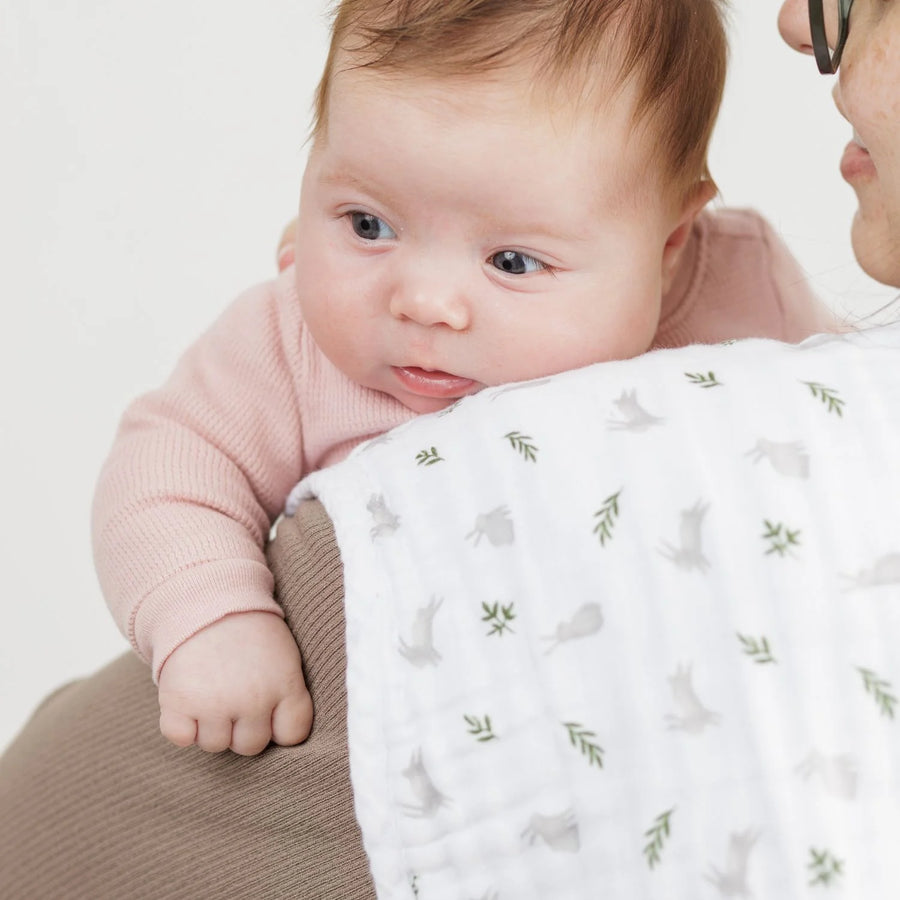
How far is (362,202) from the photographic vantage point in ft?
3.35

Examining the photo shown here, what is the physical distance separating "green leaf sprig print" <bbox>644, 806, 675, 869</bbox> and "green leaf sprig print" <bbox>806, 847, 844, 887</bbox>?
0.08 metres

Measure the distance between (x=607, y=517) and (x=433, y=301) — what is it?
0.31 meters

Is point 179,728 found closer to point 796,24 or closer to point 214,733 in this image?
point 214,733

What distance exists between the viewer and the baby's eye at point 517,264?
1020 mm

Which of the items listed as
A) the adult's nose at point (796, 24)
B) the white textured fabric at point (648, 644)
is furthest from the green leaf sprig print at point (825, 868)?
the adult's nose at point (796, 24)

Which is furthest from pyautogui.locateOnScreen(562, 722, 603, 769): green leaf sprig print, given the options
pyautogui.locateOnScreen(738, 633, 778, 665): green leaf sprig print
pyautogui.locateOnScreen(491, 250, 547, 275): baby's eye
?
pyautogui.locateOnScreen(491, 250, 547, 275): baby's eye

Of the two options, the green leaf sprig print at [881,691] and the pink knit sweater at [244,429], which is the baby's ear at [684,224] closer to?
the pink knit sweater at [244,429]

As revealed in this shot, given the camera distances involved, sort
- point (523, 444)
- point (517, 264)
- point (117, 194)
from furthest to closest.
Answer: point (117, 194)
point (517, 264)
point (523, 444)

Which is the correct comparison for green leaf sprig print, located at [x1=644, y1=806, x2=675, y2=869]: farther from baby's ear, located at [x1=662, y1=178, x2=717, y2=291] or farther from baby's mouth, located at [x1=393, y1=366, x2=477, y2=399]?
baby's ear, located at [x1=662, y1=178, x2=717, y2=291]

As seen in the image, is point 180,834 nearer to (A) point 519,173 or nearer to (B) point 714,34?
(A) point 519,173

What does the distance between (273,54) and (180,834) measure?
77.5 inches

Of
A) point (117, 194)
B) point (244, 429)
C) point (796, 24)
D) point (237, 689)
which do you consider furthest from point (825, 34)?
point (117, 194)

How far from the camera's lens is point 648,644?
28.9 inches

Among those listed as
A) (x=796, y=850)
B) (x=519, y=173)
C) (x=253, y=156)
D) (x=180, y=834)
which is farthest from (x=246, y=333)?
(x=253, y=156)
